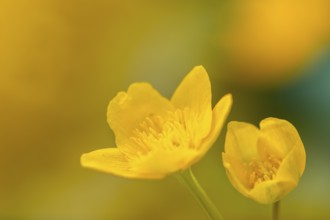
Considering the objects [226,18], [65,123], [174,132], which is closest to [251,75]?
[226,18]

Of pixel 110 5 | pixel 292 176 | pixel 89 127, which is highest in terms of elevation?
pixel 110 5

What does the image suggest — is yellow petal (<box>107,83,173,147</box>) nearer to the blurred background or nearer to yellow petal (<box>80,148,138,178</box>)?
yellow petal (<box>80,148,138,178</box>)

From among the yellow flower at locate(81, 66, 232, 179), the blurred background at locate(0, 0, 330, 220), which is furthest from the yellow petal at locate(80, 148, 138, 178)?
the blurred background at locate(0, 0, 330, 220)

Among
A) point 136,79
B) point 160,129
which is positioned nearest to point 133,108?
point 160,129

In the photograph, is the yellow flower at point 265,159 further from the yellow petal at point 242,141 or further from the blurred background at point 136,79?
the blurred background at point 136,79

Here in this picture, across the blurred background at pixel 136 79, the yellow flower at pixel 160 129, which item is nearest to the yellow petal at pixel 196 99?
the yellow flower at pixel 160 129

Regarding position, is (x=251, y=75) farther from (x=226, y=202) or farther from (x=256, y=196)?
(x=256, y=196)
